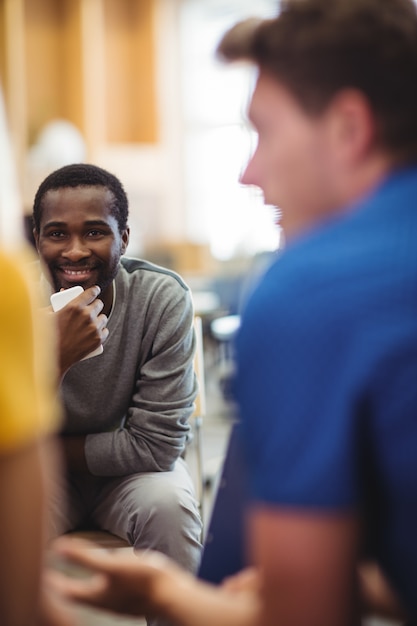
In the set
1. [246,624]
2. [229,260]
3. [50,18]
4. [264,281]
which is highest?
[50,18]

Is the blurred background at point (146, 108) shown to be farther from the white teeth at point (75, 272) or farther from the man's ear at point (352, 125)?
the man's ear at point (352, 125)

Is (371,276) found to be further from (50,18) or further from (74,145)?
(50,18)

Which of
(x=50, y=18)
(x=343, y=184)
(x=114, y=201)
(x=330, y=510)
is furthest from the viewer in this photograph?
(x=50, y=18)

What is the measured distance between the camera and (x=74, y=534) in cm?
155

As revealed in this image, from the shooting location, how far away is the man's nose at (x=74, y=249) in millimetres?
1356

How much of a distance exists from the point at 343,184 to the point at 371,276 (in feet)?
0.45

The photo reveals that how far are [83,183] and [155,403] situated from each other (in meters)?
0.43

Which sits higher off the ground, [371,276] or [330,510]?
[371,276]

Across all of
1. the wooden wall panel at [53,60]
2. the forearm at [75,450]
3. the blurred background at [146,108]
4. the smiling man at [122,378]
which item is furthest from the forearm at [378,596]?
the wooden wall panel at [53,60]

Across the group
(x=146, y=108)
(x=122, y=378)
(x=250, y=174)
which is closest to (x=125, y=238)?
(x=122, y=378)

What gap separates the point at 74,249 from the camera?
1.36 meters

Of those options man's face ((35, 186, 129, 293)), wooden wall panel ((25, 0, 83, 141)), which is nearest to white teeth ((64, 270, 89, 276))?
man's face ((35, 186, 129, 293))

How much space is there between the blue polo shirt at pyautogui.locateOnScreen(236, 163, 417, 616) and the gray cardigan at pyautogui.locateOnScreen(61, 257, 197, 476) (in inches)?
31.7

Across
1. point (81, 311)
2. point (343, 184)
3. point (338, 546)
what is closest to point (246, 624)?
point (338, 546)
